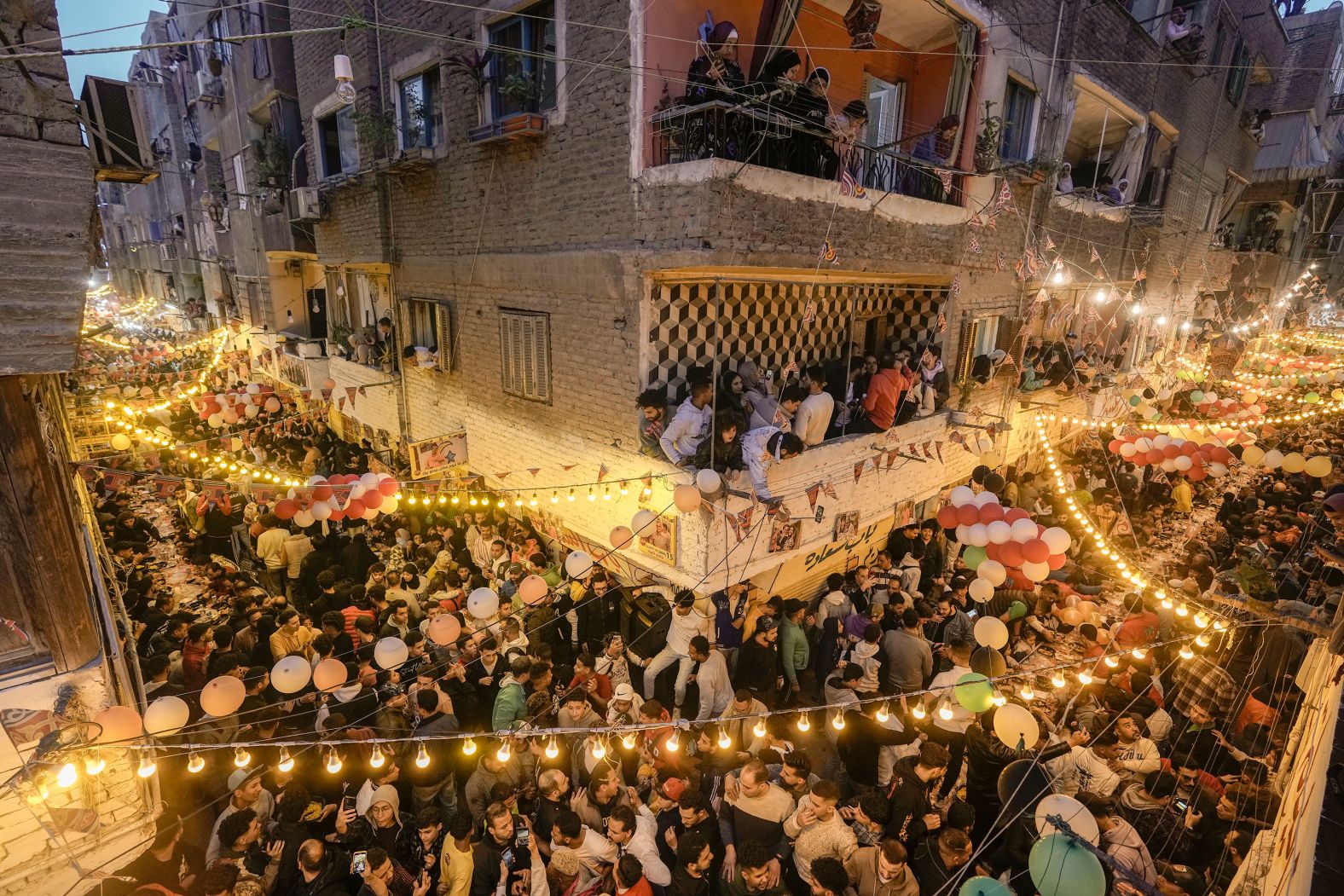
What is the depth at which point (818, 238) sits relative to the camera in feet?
25.7

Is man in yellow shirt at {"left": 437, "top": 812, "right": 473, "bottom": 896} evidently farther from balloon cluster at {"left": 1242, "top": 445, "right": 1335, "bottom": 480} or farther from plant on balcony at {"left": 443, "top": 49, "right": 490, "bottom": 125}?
balloon cluster at {"left": 1242, "top": 445, "right": 1335, "bottom": 480}

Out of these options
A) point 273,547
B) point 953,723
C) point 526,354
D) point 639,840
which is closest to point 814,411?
point 953,723

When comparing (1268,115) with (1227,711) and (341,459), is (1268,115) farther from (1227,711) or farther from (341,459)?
(341,459)

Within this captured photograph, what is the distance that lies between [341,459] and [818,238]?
1127 cm

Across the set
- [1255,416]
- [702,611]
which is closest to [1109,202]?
[1255,416]

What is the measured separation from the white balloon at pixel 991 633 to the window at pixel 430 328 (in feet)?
30.6

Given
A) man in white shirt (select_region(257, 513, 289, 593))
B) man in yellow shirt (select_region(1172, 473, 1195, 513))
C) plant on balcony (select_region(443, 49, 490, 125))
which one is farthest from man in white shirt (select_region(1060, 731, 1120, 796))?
plant on balcony (select_region(443, 49, 490, 125))

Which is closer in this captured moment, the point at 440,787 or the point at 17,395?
the point at 17,395

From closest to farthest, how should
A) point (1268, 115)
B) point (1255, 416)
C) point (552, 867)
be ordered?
point (552, 867), point (1255, 416), point (1268, 115)

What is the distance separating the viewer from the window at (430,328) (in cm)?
1087

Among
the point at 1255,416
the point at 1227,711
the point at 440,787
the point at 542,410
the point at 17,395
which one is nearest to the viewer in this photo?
the point at 17,395

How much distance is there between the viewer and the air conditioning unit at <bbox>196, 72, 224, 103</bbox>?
57.9ft

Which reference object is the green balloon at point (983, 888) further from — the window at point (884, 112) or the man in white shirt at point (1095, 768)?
the window at point (884, 112)

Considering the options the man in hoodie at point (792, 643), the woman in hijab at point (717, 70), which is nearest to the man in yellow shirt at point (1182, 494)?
the man in hoodie at point (792, 643)
